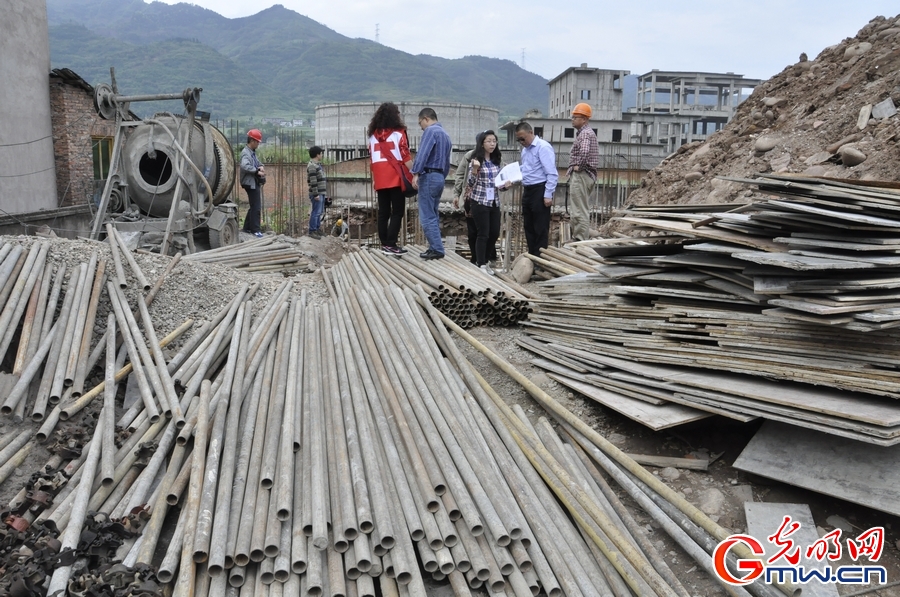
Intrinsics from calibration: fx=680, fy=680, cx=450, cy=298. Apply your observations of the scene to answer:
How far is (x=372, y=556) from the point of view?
9.98 feet

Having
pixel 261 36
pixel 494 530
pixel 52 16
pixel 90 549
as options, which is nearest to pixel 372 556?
pixel 494 530

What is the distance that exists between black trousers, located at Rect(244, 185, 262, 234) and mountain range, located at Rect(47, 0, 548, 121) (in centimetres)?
3944

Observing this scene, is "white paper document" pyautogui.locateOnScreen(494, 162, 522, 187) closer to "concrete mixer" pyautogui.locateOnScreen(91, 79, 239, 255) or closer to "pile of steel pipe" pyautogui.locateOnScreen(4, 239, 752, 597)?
"pile of steel pipe" pyautogui.locateOnScreen(4, 239, 752, 597)

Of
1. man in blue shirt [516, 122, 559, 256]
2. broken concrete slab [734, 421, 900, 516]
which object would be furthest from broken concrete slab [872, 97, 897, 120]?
broken concrete slab [734, 421, 900, 516]

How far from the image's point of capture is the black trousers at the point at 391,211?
26.0 feet

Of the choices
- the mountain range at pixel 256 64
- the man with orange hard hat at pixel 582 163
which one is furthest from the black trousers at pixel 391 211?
the mountain range at pixel 256 64

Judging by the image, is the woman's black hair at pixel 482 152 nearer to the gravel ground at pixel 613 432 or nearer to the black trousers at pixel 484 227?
the black trousers at pixel 484 227

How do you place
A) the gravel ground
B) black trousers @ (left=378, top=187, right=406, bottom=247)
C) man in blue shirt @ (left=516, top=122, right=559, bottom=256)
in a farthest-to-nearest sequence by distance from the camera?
black trousers @ (left=378, top=187, right=406, bottom=247) → man in blue shirt @ (left=516, top=122, right=559, bottom=256) → the gravel ground

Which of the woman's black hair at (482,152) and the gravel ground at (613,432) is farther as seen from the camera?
the woman's black hair at (482,152)

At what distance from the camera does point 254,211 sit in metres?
11.8

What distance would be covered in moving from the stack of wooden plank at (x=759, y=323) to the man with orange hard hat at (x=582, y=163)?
3.06 meters

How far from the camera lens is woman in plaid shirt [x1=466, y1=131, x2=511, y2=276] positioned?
7992 mm
